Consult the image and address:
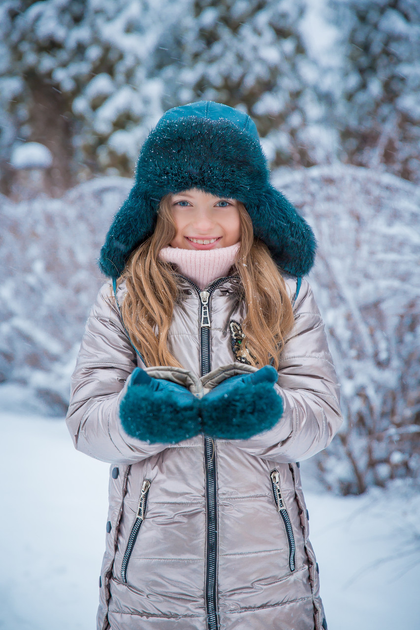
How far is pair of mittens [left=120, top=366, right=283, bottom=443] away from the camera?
0.88 m

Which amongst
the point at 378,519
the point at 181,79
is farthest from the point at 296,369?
the point at 181,79

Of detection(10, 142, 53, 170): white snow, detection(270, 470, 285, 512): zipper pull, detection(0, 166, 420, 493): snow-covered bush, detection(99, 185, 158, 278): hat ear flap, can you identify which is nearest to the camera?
detection(270, 470, 285, 512): zipper pull

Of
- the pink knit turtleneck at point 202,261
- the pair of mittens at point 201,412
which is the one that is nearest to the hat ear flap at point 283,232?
the pink knit turtleneck at point 202,261

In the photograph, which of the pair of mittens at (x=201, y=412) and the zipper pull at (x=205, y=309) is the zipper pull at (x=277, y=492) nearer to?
the pair of mittens at (x=201, y=412)

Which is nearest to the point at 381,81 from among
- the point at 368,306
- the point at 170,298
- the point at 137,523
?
the point at 368,306

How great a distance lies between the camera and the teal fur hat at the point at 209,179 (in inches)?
48.9

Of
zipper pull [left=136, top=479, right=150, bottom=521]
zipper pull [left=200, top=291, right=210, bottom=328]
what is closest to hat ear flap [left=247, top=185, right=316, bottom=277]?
zipper pull [left=200, top=291, right=210, bottom=328]

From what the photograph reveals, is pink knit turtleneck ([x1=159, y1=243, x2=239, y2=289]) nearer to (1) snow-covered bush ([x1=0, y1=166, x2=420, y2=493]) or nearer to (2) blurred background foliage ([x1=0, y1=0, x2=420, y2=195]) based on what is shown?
(1) snow-covered bush ([x1=0, y1=166, x2=420, y2=493])

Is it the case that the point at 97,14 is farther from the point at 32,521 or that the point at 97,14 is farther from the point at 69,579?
the point at 69,579

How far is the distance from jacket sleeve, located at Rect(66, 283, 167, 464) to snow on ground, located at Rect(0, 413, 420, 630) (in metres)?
1.36

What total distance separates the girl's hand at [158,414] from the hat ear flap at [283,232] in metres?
0.68

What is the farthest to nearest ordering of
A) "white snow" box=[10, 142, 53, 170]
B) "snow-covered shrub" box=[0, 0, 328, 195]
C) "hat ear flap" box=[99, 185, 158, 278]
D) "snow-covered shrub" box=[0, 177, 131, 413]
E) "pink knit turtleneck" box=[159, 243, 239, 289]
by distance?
"white snow" box=[10, 142, 53, 170] < "snow-covered shrub" box=[0, 177, 131, 413] < "snow-covered shrub" box=[0, 0, 328, 195] < "hat ear flap" box=[99, 185, 158, 278] < "pink knit turtleneck" box=[159, 243, 239, 289]

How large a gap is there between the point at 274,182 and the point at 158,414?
2571 mm

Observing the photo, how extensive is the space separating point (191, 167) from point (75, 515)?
2.20 metres
